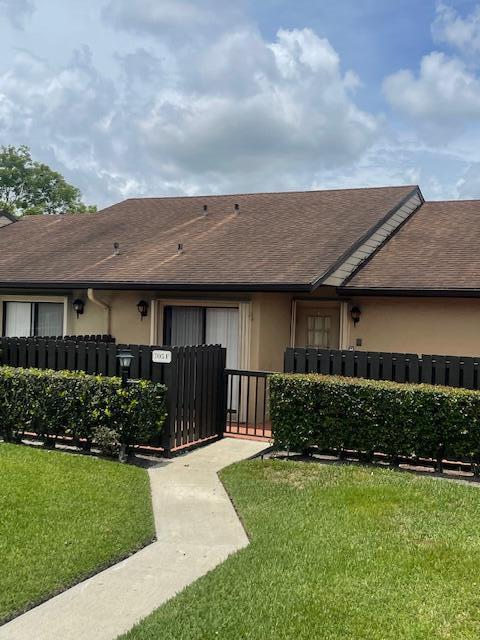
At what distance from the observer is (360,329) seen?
11.2 meters

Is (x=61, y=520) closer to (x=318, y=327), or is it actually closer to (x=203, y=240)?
(x=318, y=327)


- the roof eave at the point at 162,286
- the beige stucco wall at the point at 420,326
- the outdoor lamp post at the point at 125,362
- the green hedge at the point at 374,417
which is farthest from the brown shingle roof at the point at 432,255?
the outdoor lamp post at the point at 125,362

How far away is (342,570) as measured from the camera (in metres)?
4.38

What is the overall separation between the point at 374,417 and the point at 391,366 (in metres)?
0.91

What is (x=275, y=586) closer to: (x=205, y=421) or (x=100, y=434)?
(x=100, y=434)

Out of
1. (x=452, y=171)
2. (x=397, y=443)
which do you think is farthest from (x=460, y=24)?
(x=452, y=171)

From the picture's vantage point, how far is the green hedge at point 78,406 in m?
7.84

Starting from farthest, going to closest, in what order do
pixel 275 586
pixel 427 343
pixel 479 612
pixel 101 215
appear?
pixel 101 215 < pixel 427 343 < pixel 275 586 < pixel 479 612

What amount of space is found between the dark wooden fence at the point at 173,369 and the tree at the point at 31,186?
39.7 m

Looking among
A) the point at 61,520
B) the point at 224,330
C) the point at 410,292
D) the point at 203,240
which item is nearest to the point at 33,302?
the point at 203,240

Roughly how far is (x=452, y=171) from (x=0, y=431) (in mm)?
18274

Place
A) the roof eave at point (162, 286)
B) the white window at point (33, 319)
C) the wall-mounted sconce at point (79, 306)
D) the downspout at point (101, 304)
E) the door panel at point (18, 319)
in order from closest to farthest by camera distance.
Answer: the roof eave at point (162, 286), the downspout at point (101, 304), the wall-mounted sconce at point (79, 306), the white window at point (33, 319), the door panel at point (18, 319)

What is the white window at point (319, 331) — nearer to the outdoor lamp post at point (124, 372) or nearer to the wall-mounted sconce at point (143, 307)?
the wall-mounted sconce at point (143, 307)

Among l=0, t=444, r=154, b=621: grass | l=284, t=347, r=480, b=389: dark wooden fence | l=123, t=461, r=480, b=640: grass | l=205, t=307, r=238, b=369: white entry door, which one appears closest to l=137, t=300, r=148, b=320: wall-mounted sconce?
l=205, t=307, r=238, b=369: white entry door
